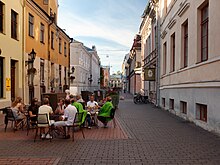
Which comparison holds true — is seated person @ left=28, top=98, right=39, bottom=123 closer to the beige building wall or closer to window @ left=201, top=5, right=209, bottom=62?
the beige building wall

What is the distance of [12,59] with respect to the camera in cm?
1816

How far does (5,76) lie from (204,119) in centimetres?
1070

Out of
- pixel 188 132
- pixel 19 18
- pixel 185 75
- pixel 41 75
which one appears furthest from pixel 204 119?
pixel 41 75

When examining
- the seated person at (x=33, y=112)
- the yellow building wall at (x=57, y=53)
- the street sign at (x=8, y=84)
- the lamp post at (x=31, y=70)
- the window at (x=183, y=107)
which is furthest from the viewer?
the yellow building wall at (x=57, y=53)

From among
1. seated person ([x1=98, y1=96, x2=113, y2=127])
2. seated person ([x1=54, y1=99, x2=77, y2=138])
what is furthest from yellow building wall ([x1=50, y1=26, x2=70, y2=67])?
seated person ([x1=54, y1=99, x2=77, y2=138])

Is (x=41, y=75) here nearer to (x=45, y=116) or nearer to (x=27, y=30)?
(x=27, y=30)

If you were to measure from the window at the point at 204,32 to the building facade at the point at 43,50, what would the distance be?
10800mm

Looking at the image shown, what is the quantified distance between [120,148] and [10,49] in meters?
11.7

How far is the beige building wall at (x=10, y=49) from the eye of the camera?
16609 mm

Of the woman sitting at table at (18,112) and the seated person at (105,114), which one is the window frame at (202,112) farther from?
the woman sitting at table at (18,112)

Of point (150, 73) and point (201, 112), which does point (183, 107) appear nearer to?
point (201, 112)

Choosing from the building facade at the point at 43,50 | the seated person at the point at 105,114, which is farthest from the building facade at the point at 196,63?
the building facade at the point at 43,50

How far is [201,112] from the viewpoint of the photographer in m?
12.1

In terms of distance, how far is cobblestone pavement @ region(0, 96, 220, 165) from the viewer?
678 centimetres
